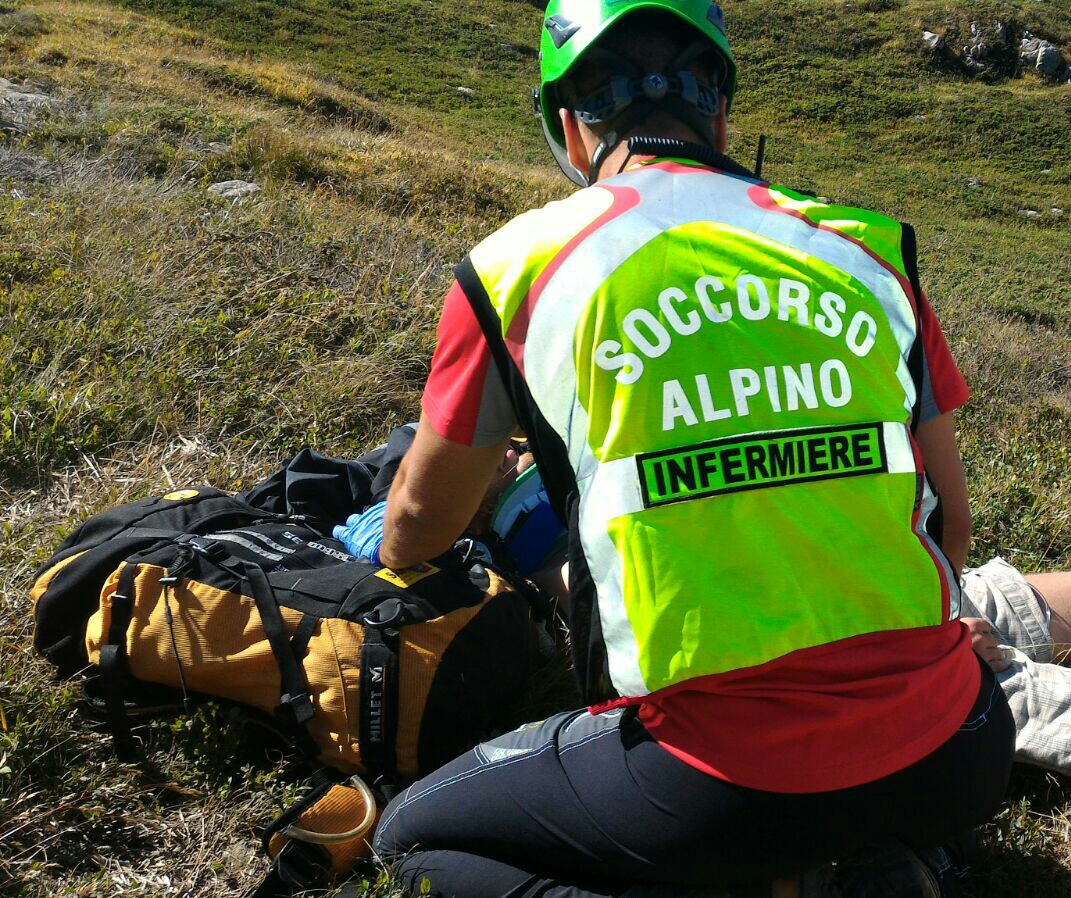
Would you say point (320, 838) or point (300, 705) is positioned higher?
point (300, 705)

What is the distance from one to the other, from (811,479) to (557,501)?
0.49m

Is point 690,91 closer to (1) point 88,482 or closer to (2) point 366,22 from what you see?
(1) point 88,482

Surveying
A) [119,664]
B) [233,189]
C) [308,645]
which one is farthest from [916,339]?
[233,189]

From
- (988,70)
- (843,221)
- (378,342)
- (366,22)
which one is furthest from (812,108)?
(843,221)

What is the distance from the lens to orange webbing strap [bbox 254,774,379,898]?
1979 millimetres

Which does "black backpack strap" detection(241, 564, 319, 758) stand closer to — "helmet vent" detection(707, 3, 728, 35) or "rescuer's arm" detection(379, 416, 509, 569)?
"rescuer's arm" detection(379, 416, 509, 569)

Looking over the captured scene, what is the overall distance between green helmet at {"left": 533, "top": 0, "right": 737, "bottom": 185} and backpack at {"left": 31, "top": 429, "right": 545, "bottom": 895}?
115 centimetres

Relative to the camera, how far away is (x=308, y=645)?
226cm

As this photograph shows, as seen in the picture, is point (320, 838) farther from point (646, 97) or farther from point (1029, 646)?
point (1029, 646)

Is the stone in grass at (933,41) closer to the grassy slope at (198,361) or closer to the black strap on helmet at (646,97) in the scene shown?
the grassy slope at (198,361)

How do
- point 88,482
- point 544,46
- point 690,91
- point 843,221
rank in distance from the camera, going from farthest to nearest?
point 88,482
point 544,46
point 690,91
point 843,221

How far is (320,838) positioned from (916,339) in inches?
64.0

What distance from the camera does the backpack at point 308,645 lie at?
2.22 meters

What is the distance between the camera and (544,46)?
2.16 m
